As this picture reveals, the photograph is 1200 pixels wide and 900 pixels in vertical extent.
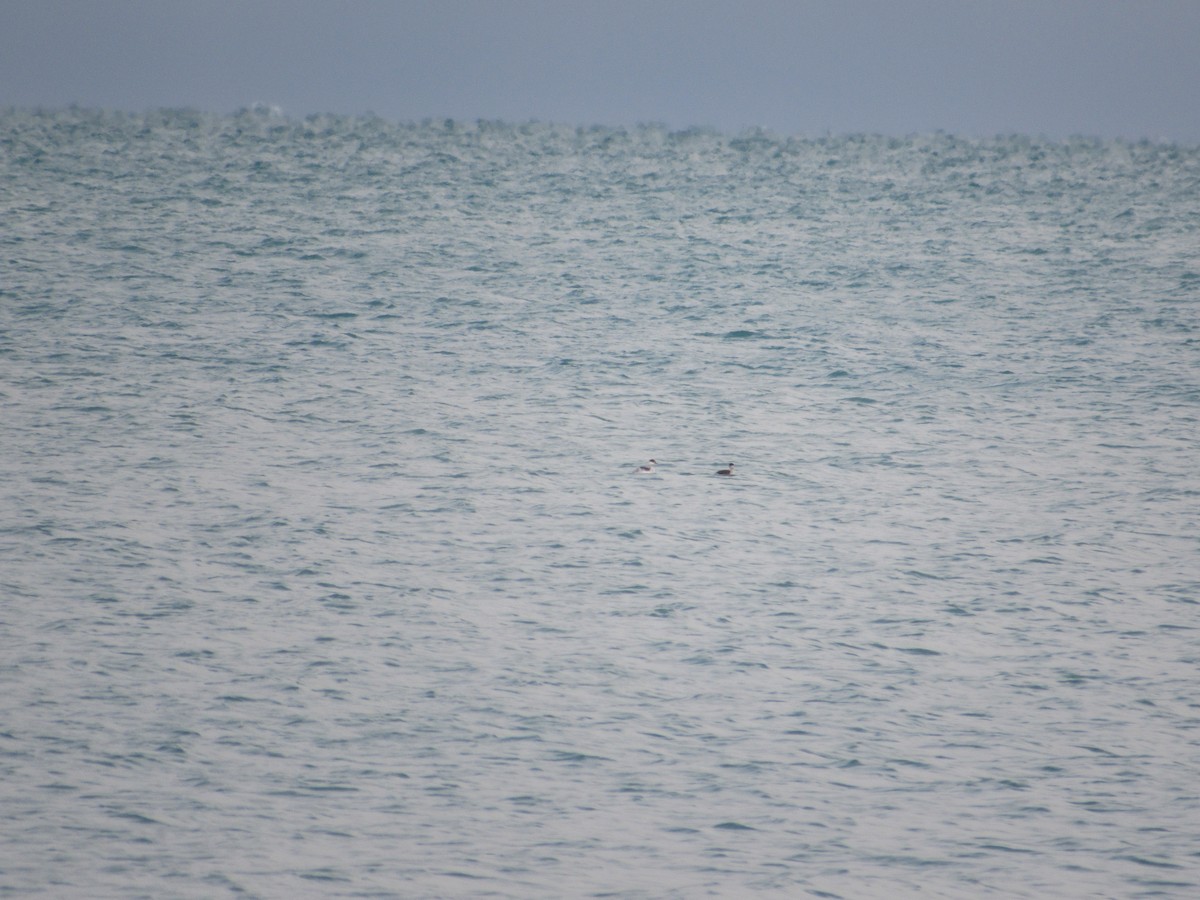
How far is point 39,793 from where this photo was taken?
1323 cm

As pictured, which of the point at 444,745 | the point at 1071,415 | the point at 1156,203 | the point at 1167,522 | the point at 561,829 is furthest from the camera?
the point at 1156,203

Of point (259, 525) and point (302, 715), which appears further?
point (259, 525)

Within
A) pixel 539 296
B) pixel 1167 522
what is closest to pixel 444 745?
pixel 1167 522

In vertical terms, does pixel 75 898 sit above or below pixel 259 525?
below

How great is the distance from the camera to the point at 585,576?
20.8m

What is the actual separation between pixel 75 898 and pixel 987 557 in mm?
14837

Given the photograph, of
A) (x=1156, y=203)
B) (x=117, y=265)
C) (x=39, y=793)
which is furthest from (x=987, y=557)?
(x=1156, y=203)

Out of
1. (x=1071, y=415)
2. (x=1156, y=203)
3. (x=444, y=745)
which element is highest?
(x=1156, y=203)

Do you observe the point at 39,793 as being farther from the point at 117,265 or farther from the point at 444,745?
the point at 117,265

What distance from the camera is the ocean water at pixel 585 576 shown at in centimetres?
1301

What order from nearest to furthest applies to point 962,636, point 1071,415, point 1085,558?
point 962,636 → point 1085,558 → point 1071,415

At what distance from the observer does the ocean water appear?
1301 cm

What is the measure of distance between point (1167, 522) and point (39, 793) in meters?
18.0

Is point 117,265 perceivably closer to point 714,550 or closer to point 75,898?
point 714,550
